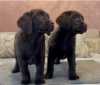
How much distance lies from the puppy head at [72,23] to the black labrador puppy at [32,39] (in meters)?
0.08

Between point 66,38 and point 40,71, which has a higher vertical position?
point 66,38

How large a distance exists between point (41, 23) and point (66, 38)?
0.17 metres

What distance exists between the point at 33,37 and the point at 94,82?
11.8 inches

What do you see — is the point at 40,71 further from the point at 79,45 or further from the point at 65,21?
the point at 79,45

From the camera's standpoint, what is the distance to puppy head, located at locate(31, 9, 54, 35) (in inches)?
44.8

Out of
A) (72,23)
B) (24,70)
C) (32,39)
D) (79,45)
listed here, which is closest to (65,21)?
(72,23)

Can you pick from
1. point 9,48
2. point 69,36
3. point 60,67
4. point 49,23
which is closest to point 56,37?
point 69,36

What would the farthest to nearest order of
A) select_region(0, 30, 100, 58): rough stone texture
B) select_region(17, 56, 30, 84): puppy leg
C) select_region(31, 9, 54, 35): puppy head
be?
select_region(0, 30, 100, 58): rough stone texture < select_region(17, 56, 30, 84): puppy leg < select_region(31, 9, 54, 35): puppy head

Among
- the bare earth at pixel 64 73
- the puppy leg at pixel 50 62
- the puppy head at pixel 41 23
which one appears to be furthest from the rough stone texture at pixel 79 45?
the puppy head at pixel 41 23

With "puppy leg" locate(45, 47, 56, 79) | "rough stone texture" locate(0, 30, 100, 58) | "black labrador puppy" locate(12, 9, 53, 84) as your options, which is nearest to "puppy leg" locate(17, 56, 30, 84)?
"black labrador puppy" locate(12, 9, 53, 84)

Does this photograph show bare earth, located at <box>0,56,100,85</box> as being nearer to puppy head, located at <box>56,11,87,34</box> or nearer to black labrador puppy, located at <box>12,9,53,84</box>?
black labrador puppy, located at <box>12,9,53,84</box>

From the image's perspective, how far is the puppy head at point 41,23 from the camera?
1138 mm

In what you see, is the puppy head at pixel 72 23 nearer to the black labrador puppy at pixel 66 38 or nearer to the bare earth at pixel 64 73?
the black labrador puppy at pixel 66 38

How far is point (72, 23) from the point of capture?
1.22m
